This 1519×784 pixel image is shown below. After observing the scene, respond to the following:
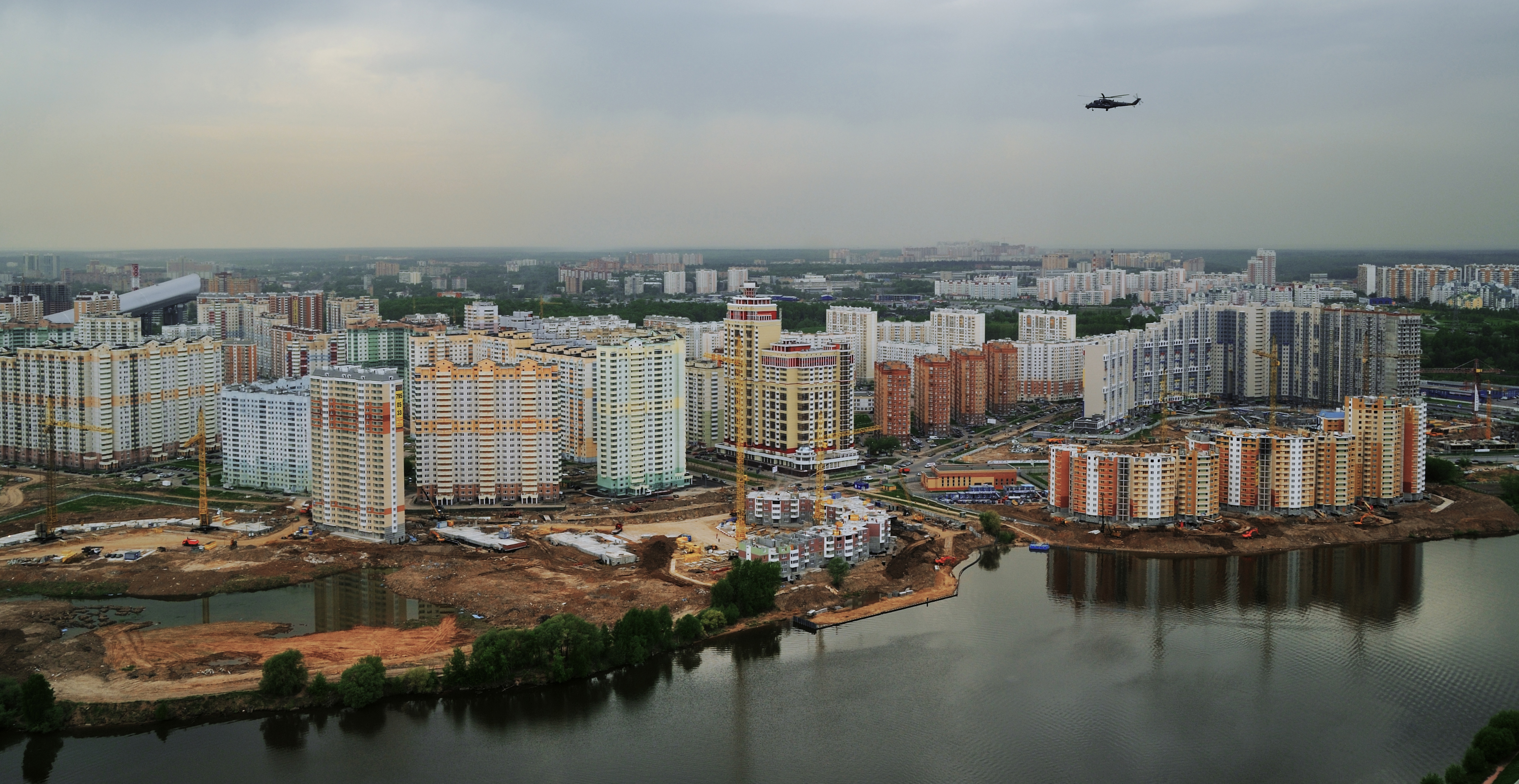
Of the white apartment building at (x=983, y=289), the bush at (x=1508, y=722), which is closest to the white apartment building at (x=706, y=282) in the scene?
the white apartment building at (x=983, y=289)

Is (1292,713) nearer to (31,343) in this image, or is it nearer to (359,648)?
(359,648)

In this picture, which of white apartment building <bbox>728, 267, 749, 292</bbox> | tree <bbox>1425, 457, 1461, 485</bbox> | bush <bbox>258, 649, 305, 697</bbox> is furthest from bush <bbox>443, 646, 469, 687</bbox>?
white apartment building <bbox>728, 267, 749, 292</bbox>

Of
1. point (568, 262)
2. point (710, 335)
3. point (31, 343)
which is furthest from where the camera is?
point (568, 262)

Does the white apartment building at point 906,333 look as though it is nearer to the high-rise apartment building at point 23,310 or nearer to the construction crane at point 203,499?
the construction crane at point 203,499

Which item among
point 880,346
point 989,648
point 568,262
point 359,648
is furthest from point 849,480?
point 568,262

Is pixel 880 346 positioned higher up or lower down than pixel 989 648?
higher up
